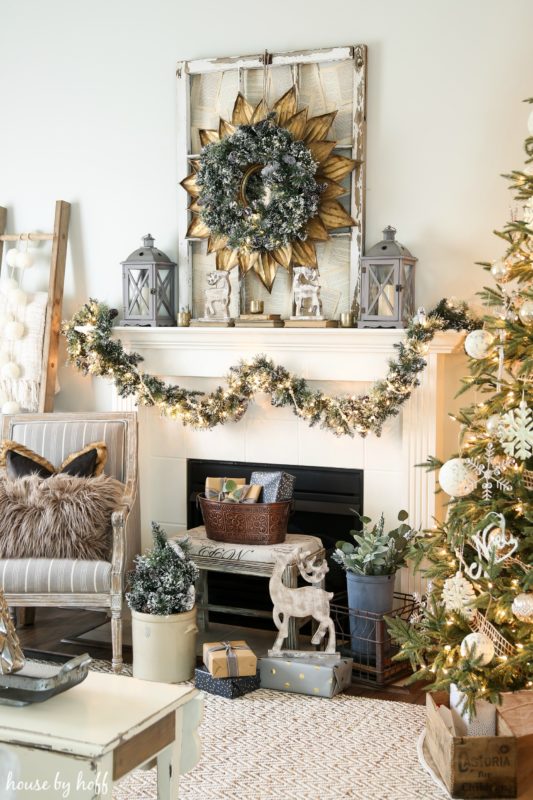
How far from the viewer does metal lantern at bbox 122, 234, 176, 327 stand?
4.33 metres

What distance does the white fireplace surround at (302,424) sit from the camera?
158 inches

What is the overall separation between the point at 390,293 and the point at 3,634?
224 cm

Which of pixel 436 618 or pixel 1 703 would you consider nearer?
pixel 1 703

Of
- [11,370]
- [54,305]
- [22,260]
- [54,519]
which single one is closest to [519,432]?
[54,519]

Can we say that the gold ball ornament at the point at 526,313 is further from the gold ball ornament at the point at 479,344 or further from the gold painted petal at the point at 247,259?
the gold painted petal at the point at 247,259

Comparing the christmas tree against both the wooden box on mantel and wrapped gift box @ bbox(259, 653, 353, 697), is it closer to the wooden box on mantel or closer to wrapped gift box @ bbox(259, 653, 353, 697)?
the wooden box on mantel

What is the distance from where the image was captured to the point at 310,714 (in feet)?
11.2

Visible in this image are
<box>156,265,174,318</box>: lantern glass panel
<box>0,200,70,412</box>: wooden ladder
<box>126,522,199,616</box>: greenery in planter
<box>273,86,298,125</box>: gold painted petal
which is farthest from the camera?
<box>0,200,70,412</box>: wooden ladder

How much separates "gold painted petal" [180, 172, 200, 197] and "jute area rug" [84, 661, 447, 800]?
220 cm

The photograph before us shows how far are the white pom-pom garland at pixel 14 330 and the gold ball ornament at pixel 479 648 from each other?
274cm

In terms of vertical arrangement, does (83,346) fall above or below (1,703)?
above

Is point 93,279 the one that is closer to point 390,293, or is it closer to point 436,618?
point 390,293

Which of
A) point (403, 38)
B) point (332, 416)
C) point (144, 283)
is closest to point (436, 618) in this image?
point (332, 416)

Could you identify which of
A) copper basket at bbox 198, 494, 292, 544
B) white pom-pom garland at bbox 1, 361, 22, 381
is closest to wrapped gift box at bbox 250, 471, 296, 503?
copper basket at bbox 198, 494, 292, 544
